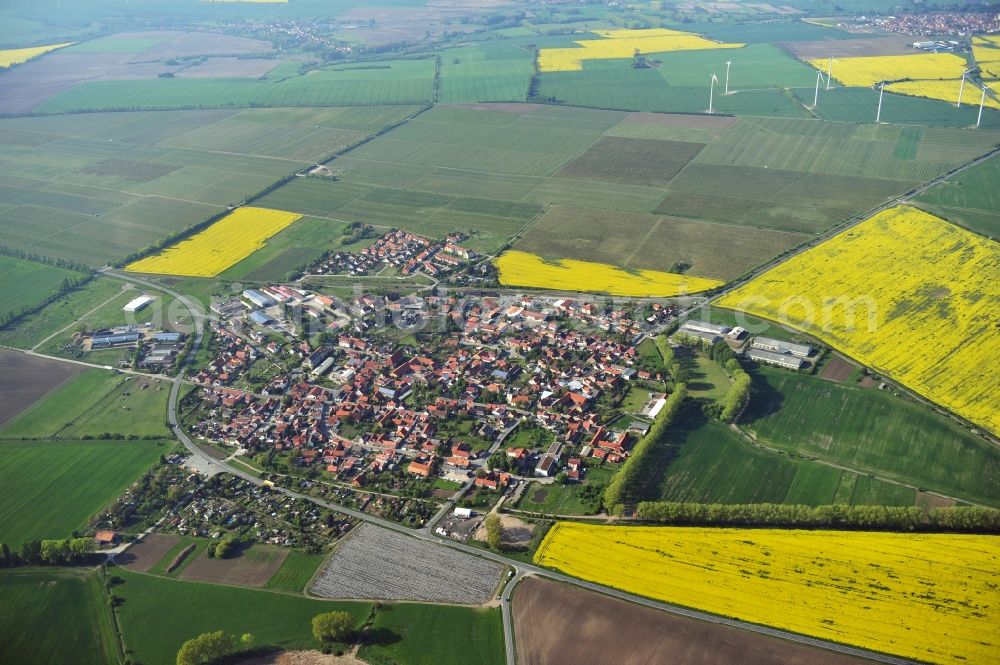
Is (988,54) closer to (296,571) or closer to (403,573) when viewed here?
(403,573)

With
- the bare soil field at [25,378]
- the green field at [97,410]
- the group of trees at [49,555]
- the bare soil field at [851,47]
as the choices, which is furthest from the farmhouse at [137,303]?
the bare soil field at [851,47]

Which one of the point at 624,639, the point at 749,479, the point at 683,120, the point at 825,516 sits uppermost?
the point at 683,120

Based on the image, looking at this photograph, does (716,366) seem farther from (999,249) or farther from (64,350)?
(64,350)

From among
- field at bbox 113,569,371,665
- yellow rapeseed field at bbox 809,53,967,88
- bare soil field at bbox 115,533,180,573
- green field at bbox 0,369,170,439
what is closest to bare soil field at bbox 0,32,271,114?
green field at bbox 0,369,170,439

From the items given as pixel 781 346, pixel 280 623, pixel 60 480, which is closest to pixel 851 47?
pixel 781 346

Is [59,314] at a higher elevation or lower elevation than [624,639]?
higher

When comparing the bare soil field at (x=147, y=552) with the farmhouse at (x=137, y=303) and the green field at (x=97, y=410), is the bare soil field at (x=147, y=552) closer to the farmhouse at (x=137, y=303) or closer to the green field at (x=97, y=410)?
the green field at (x=97, y=410)

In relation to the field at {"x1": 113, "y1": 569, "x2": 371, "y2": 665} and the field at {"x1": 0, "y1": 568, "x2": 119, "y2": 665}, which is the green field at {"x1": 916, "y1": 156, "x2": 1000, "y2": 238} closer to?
the field at {"x1": 113, "y1": 569, "x2": 371, "y2": 665}
